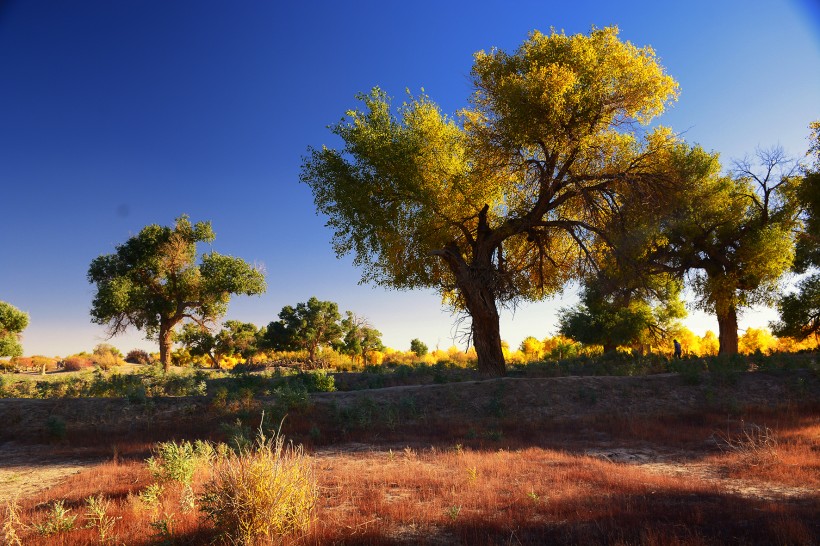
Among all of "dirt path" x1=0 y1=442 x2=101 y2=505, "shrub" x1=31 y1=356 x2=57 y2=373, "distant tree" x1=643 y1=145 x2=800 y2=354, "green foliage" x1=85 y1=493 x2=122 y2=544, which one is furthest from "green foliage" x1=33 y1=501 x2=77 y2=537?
"shrub" x1=31 y1=356 x2=57 y2=373

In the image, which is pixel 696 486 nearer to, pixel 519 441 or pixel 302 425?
pixel 519 441

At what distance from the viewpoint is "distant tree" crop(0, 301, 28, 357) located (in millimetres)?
43156

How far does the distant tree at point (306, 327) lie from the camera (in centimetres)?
5741

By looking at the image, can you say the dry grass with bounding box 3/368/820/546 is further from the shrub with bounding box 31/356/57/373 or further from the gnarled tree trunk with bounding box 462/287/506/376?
the shrub with bounding box 31/356/57/373

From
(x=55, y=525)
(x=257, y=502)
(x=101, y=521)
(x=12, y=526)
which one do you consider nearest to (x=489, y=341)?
(x=257, y=502)

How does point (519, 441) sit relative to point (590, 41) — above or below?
below

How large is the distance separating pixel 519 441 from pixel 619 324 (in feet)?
95.4

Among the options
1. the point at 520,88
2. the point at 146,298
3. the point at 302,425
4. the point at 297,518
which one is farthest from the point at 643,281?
the point at 146,298

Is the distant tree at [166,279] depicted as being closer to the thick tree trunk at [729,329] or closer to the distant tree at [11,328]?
the distant tree at [11,328]

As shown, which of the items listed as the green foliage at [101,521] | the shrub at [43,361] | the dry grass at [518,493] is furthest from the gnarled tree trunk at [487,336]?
the shrub at [43,361]

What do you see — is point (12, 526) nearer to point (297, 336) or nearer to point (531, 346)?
point (297, 336)

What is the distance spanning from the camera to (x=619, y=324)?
3756 cm

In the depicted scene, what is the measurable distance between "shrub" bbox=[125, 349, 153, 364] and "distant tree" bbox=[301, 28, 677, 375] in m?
39.1

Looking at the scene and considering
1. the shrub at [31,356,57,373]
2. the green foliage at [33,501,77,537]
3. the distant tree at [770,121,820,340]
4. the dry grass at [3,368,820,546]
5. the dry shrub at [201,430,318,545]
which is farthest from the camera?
the shrub at [31,356,57,373]
